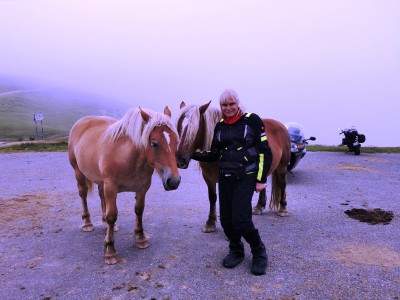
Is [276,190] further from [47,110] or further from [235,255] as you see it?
[47,110]

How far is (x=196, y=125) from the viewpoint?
3908mm

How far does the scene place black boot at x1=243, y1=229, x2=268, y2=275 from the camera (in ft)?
11.5

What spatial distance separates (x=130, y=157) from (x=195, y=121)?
2.96ft

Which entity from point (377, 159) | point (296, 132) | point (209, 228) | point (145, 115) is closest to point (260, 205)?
point (209, 228)

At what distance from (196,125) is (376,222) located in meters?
3.48

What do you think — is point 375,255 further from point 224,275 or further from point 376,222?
point 224,275

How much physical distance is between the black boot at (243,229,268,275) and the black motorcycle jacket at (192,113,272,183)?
667 mm

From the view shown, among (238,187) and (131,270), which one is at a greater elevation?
(238,187)

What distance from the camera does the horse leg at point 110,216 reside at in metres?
3.84

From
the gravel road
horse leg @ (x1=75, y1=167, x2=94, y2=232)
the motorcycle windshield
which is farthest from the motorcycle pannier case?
horse leg @ (x1=75, y1=167, x2=94, y2=232)

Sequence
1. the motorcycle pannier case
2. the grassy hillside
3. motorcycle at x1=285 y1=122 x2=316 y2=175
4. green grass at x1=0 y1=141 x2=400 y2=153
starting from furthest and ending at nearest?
the grassy hillside, green grass at x1=0 y1=141 x2=400 y2=153, the motorcycle pannier case, motorcycle at x1=285 y1=122 x2=316 y2=175

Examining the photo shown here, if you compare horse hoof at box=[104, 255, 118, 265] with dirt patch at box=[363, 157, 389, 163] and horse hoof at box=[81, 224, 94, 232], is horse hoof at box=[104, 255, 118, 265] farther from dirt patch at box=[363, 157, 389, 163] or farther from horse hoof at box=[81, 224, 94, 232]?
dirt patch at box=[363, 157, 389, 163]

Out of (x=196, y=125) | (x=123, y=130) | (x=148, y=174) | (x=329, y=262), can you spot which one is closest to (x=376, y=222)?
(x=329, y=262)

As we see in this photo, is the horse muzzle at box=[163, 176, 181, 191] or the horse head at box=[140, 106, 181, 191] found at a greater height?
the horse head at box=[140, 106, 181, 191]
